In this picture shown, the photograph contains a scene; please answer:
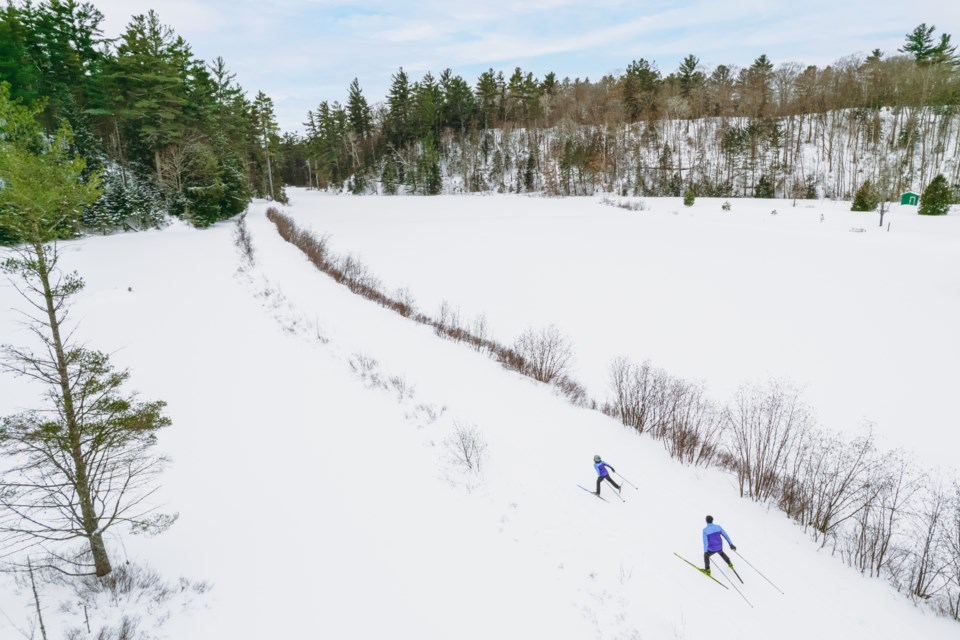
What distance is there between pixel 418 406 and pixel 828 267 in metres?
26.7

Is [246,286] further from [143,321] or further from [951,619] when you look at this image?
[951,619]

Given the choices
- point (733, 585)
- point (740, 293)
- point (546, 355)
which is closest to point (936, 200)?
point (740, 293)

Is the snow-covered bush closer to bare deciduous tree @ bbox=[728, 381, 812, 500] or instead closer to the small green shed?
bare deciduous tree @ bbox=[728, 381, 812, 500]

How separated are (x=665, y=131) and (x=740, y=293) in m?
59.7

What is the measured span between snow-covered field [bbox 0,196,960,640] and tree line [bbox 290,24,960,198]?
36224 mm

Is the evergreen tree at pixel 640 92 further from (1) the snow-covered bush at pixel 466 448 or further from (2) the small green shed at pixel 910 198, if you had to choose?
(1) the snow-covered bush at pixel 466 448

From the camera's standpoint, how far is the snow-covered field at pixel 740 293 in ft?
48.2

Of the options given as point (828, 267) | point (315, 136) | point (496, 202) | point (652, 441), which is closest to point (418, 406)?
point (652, 441)

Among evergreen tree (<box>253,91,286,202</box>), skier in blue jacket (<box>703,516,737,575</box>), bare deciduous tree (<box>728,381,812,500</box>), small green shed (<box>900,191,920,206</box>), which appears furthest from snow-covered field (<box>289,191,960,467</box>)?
evergreen tree (<box>253,91,286,202</box>)

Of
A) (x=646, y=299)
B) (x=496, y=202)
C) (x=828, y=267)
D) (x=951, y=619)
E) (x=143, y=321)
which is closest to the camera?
(x=951, y=619)

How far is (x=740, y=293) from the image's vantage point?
76.9 feet

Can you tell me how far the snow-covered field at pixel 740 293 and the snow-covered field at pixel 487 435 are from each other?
178mm

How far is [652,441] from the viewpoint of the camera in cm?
1262

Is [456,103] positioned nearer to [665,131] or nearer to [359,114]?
[359,114]
